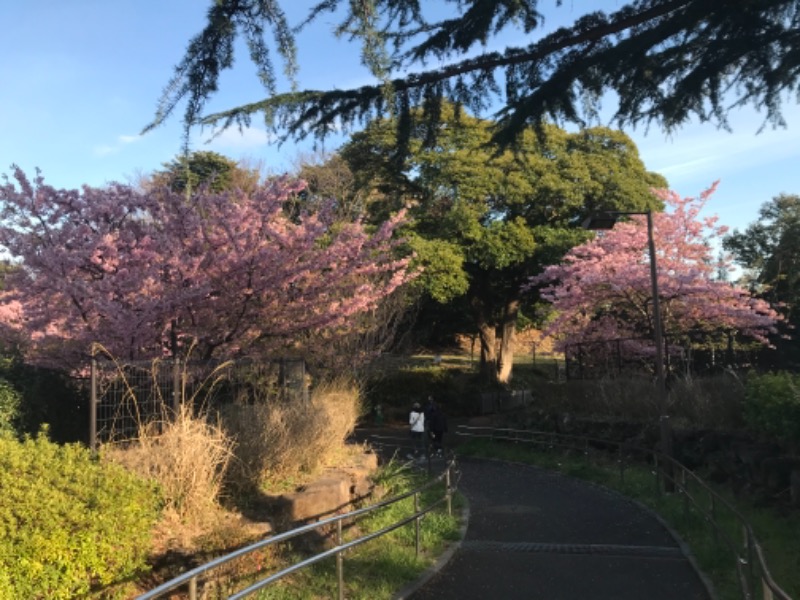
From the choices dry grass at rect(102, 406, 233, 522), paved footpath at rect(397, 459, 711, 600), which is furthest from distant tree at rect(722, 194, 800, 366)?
dry grass at rect(102, 406, 233, 522)

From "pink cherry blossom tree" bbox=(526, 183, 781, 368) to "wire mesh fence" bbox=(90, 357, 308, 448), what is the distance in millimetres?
11781

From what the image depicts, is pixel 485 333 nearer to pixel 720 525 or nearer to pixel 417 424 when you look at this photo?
pixel 417 424

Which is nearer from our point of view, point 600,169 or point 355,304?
point 355,304

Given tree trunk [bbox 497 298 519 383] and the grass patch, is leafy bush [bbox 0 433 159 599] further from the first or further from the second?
tree trunk [bbox 497 298 519 383]

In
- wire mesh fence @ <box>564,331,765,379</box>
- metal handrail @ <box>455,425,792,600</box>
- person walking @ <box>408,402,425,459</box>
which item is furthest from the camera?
wire mesh fence @ <box>564,331,765,379</box>

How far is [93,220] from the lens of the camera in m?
10.4

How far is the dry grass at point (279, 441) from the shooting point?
740cm

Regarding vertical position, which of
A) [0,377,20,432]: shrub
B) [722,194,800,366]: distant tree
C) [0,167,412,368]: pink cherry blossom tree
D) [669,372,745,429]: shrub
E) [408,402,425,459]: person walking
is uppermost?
[722,194,800,366]: distant tree

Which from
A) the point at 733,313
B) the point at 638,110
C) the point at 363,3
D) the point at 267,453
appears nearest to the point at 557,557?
the point at 267,453

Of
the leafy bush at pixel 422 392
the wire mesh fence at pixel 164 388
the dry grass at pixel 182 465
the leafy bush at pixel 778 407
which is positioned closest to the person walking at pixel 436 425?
the wire mesh fence at pixel 164 388

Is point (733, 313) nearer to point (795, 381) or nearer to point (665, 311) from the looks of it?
point (665, 311)

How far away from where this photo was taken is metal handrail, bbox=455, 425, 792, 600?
16.7 ft

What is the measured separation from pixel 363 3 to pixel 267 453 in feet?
18.1

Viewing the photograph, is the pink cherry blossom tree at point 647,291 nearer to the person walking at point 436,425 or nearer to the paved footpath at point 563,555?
the person walking at point 436,425
